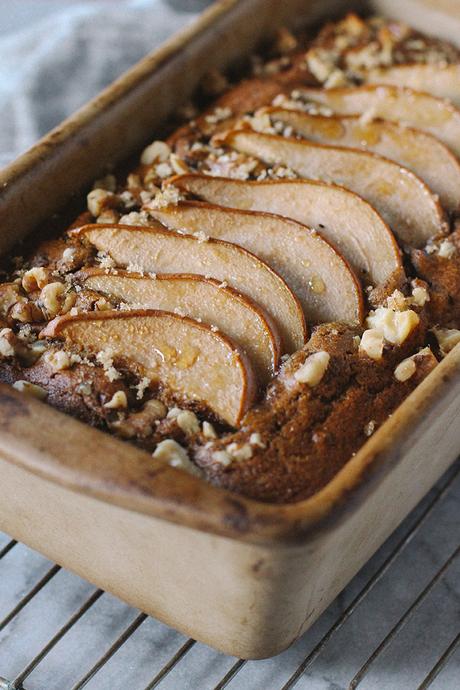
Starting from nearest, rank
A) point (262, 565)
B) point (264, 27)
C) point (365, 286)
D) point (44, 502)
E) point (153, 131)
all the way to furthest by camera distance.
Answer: point (262, 565) < point (44, 502) < point (365, 286) < point (153, 131) < point (264, 27)

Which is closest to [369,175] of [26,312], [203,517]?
[26,312]

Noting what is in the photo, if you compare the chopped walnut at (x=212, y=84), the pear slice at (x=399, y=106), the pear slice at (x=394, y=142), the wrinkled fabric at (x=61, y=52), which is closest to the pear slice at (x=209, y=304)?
the pear slice at (x=394, y=142)

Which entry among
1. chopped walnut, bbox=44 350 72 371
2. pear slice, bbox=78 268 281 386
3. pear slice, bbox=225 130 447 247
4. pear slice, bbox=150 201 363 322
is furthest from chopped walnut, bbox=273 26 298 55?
chopped walnut, bbox=44 350 72 371

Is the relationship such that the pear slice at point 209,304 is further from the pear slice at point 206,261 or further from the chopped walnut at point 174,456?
the chopped walnut at point 174,456

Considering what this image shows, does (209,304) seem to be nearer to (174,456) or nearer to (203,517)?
A: (174,456)

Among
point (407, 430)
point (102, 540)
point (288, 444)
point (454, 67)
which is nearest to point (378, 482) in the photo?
point (407, 430)

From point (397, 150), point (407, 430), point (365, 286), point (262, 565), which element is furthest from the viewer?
point (397, 150)

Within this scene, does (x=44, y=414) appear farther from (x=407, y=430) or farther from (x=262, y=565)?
(x=407, y=430)
